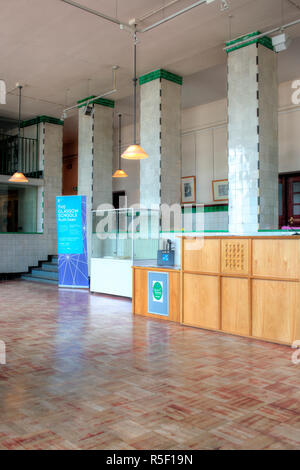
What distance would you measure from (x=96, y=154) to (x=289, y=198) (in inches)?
194

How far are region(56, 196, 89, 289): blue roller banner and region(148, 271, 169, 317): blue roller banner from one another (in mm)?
3271

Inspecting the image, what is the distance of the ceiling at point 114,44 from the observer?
21.7 ft

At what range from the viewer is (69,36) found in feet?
24.8

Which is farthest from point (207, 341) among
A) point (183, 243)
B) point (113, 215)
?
point (113, 215)

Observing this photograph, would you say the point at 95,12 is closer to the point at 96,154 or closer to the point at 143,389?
the point at 96,154

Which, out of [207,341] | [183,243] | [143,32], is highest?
[143,32]

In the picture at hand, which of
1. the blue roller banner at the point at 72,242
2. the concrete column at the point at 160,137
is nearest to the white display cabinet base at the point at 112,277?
the blue roller banner at the point at 72,242

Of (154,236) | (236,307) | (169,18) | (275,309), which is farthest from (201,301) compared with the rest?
(169,18)

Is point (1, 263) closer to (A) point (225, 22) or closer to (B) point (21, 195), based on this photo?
(B) point (21, 195)

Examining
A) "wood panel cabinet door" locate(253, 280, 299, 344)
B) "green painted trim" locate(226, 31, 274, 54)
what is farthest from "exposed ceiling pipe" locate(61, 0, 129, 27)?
"wood panel cabinet door" locate(253, 280, 299, 344)

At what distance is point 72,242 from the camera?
947cm

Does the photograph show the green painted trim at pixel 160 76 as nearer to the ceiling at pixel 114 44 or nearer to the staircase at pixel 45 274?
the ceiling at pixel 114 44

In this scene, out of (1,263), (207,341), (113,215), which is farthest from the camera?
(1,263)
